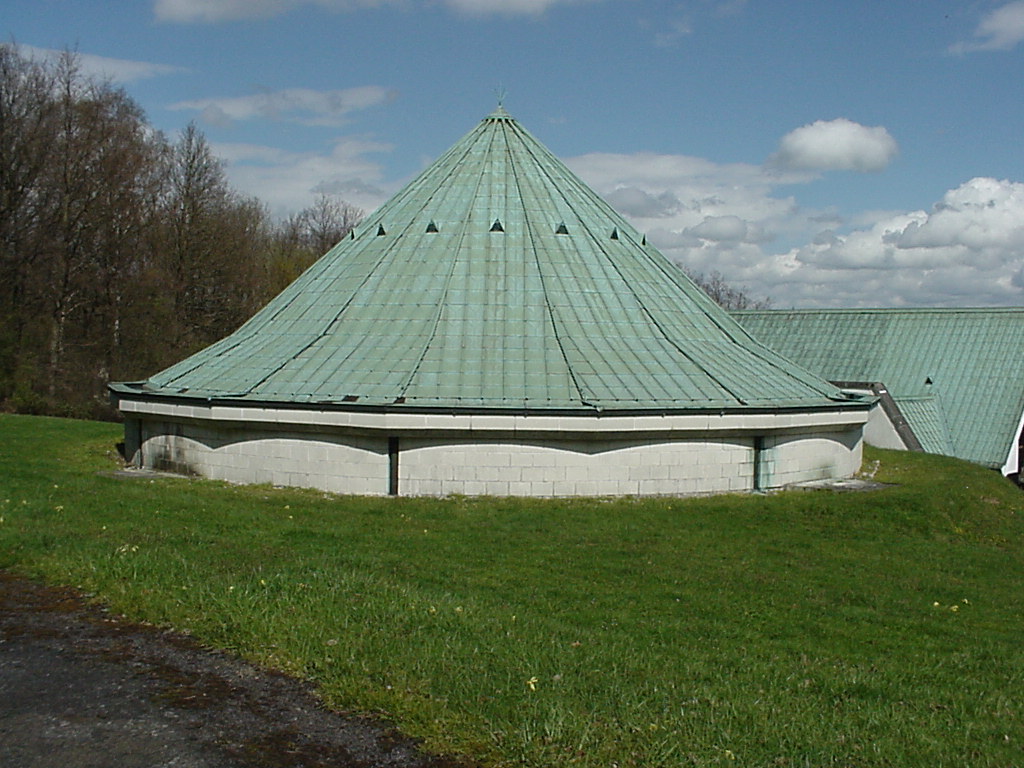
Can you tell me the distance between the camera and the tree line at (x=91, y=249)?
1325 inches

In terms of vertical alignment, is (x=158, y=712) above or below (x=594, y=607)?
above

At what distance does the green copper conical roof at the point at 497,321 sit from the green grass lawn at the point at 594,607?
2.07 m

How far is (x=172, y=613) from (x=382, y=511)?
6.69 m

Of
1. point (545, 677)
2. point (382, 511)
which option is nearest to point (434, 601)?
point (545, 677)

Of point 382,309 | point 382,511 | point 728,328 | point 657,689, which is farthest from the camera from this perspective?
point 728,328

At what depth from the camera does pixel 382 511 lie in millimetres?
13938

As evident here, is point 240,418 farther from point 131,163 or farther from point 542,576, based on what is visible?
point 131,163

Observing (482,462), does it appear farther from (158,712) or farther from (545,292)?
(158,712)

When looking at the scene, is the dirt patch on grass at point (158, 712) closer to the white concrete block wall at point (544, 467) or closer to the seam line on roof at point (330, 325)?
the white concrete block wall at point (544, 467)

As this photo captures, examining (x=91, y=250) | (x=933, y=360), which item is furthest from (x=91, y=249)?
(x=933, y=360)

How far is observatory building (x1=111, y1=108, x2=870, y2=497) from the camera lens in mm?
15414

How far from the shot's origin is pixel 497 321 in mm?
17625

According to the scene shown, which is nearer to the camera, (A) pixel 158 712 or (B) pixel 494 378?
(A) pixel 158 712

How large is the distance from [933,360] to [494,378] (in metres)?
23.4
